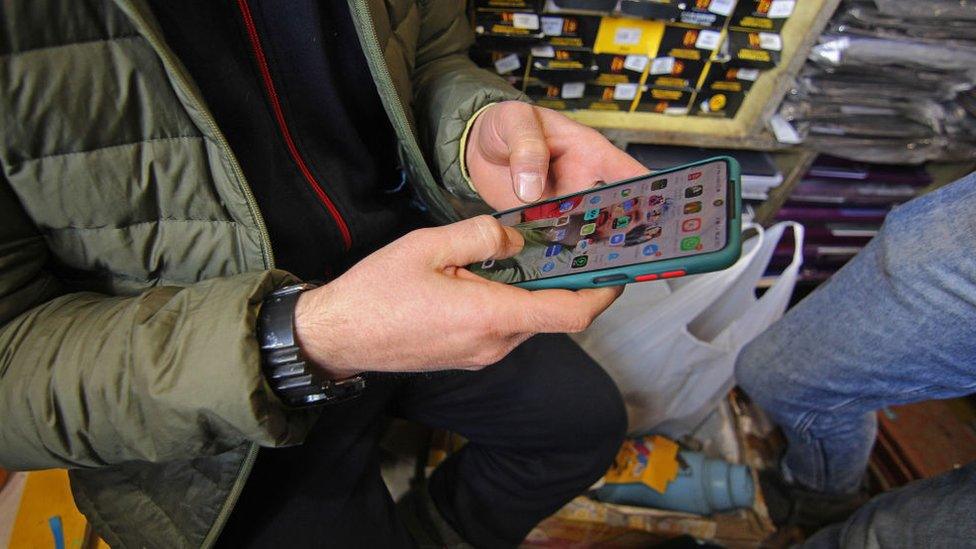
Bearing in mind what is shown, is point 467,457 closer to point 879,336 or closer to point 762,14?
point 879,336

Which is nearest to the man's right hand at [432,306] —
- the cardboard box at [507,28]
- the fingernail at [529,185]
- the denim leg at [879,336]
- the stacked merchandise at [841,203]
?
the fingernail at [529,185]

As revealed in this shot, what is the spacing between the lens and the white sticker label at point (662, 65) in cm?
106

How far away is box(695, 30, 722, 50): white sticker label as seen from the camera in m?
1.02

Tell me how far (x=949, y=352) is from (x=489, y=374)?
1.86 feet

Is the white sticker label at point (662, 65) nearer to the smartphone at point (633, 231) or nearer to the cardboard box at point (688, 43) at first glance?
the cardboard box at point (688, 43)

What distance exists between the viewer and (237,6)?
587 millimetres

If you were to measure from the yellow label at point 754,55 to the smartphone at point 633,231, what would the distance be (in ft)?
1.94

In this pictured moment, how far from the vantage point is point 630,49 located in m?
1.04

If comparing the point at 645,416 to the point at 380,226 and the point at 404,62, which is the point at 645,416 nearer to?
the point at 380,226

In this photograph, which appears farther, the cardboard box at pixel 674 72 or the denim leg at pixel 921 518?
the cardboard box at pixel 674 72

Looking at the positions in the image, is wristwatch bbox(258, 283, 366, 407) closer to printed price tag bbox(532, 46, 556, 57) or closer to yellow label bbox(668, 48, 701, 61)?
printed price tag bbox(532, 46, 556, 57)

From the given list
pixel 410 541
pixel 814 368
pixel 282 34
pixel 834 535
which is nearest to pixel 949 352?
pixel 814 368

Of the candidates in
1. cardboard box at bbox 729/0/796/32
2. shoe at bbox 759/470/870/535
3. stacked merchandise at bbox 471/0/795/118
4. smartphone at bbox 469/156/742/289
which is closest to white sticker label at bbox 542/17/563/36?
stacked merchandise at bbox 471/0/795/118

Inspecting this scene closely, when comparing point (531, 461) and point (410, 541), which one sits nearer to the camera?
point (410, 541)
